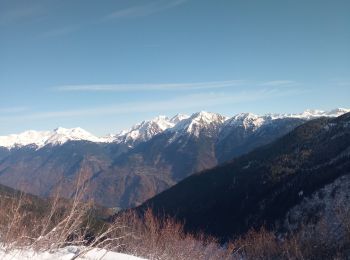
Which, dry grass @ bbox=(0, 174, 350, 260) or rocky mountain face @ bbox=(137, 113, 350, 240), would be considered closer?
dry grass @ bbox=(0, 174, 350, 260)

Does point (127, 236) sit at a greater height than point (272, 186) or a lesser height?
greater

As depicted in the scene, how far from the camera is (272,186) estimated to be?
131500 millimetres

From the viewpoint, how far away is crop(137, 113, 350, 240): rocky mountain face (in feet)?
323

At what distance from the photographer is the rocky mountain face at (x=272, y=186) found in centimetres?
9850

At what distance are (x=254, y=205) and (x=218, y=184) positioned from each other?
5855 centimetres

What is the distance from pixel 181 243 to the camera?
107 feet

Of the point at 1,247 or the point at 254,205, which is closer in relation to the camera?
the point at 1,247

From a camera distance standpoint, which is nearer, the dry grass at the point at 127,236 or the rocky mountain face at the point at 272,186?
the dry grass at the point at 127,236

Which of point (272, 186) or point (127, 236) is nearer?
point (127, 236)

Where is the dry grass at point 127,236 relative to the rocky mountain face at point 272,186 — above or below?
above

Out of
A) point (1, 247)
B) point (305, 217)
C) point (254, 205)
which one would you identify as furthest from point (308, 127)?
point (1, 247)

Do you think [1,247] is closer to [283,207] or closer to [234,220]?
[283,207]

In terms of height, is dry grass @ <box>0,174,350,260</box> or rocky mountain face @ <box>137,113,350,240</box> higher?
dry grass @ <box>0,174,350,260</box>

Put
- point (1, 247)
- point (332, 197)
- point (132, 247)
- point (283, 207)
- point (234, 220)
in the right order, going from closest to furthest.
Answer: point (1, 247) < point (132, 247) < point (332, 197) < point (283, 207) < point (234, 220)
